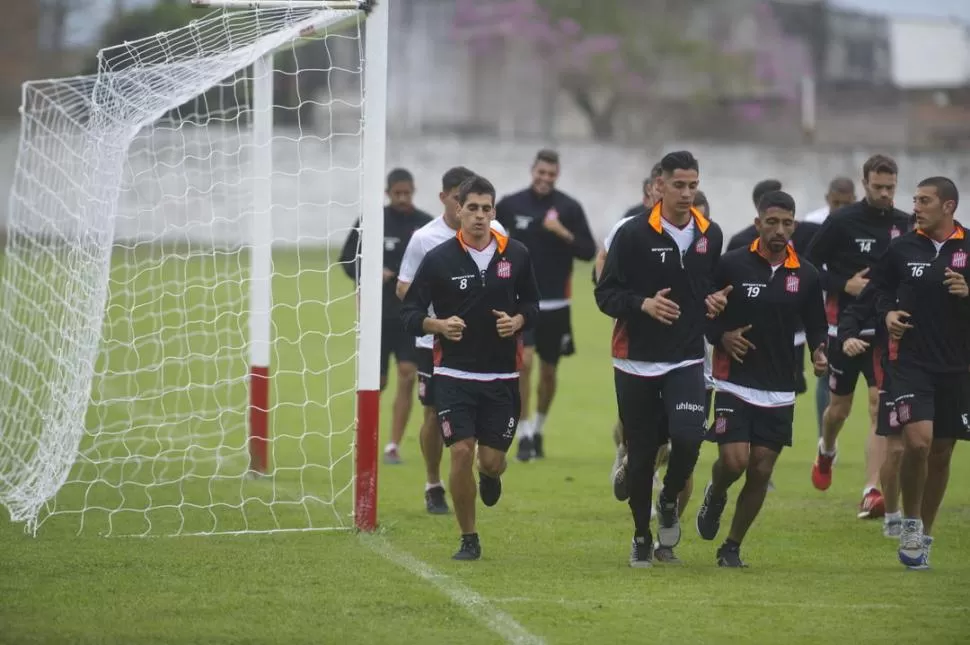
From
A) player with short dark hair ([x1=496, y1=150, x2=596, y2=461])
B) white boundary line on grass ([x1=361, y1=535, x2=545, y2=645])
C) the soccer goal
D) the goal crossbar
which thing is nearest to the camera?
white boundary line on grass ([x1=361, y1=535, x2=545, y2=645])

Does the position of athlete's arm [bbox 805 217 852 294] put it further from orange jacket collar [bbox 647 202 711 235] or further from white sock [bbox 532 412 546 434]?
white sock [bbox 532 412 546 434]

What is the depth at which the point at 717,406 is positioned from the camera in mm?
8047

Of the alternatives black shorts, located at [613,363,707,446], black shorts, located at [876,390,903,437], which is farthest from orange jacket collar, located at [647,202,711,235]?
black shorts, located at [876,390,903,437]

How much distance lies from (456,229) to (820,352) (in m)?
2.66

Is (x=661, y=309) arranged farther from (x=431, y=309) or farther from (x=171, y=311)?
(x=171, y=311)

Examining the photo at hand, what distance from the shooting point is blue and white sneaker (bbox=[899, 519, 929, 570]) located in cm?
802

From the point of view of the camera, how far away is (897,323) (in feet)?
26.3

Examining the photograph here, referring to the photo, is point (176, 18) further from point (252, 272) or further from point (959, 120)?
point (252, 272)

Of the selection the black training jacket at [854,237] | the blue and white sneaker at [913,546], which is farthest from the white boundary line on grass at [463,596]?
the black training jacket at [854,237]

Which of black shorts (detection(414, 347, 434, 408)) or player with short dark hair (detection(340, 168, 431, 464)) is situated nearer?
black shorts (detection(414, 347, 434, 408))

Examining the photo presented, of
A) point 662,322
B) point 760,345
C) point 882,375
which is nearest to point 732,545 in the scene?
point 760,345

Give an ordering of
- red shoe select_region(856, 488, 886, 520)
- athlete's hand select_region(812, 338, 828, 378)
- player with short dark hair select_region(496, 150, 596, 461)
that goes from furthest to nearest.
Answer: player with short dark hair select_region(496, 150, 596, 461) < red shoe select_region(856, 488, 886, 520) < athlete's hand select_region(812, 338, 828, 378)

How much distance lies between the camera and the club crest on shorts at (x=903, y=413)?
7.98 metres

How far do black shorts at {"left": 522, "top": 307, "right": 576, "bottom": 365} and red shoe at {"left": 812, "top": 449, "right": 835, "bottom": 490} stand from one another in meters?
2.73
